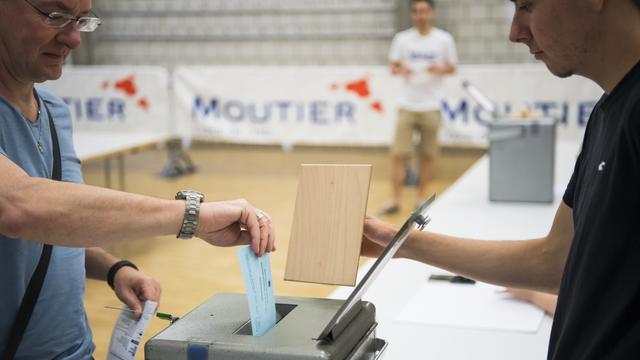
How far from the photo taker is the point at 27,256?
1.40 meters

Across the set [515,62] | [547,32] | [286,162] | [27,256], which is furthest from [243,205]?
[515,62]

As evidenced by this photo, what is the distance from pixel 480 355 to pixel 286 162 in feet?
22.0

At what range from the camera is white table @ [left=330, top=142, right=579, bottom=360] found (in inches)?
67.6

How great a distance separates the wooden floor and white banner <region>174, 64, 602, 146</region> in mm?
517

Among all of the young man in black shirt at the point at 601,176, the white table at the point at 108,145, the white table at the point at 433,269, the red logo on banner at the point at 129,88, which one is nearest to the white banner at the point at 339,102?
the red logo on banner at the point at 129,88

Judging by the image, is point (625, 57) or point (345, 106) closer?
point (625, 57)

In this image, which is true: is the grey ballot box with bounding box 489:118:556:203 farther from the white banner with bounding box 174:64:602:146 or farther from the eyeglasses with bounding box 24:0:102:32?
the white banner with bounding box 174:64:602:146

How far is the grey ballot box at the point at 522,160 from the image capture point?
11.2ft

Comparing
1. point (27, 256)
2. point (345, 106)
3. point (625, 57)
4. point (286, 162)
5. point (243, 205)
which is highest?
point (625, 57)

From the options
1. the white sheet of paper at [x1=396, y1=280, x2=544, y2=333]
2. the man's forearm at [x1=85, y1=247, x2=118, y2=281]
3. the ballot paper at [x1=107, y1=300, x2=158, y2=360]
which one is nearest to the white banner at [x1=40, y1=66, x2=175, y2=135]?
the white sheet of paper at [x1=396, y1=280, x2=544, y2=333]

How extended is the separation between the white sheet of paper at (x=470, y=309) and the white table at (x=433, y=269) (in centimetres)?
2

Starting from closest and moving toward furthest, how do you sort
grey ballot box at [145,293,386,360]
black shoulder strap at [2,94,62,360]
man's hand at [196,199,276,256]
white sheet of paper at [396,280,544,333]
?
grey ballot box at [145,293,386,360]
man's hand at [196,199,276,256]
black shoulder strap at [2,94,62,360]
white sheet of paper at [396,280,544,333]

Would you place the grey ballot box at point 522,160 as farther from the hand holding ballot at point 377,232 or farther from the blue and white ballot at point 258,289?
the blue and white ballot at point 258,289

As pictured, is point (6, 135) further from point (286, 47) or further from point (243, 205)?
point (286, 47)
